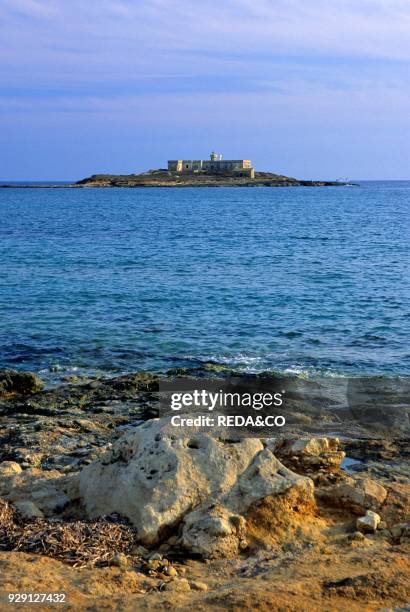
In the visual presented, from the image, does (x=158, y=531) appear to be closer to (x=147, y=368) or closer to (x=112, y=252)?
(x=147, y=368)

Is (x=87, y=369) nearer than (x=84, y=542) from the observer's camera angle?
No

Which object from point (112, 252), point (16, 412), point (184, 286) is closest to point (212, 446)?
point (16, 412)

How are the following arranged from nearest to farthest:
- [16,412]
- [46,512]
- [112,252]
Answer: [46,512]
[16,412]
[112,252]

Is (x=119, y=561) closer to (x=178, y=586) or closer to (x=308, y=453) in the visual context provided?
(x=178, y=586)

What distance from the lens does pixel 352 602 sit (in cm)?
640

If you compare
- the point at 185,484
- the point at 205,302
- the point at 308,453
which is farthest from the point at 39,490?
the point at 205,302

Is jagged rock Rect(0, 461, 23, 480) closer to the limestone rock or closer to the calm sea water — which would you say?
the limestone rock

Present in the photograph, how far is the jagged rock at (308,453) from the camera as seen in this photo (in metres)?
9.28

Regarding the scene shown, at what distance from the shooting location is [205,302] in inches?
1038

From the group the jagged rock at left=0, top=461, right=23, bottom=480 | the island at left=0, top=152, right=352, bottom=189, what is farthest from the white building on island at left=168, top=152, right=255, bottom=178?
the jagged rock at left=0, top=461, right=23, bottom=480

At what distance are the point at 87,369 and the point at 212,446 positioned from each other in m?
9.52

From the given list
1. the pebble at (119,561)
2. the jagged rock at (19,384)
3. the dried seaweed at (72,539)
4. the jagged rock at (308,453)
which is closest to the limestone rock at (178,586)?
the pebble at (119,561)

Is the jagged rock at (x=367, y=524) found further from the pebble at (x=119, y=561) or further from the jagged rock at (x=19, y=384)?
the jagged rock at (x=19, y=384)

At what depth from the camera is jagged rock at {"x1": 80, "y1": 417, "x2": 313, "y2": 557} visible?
7531 millimetres
